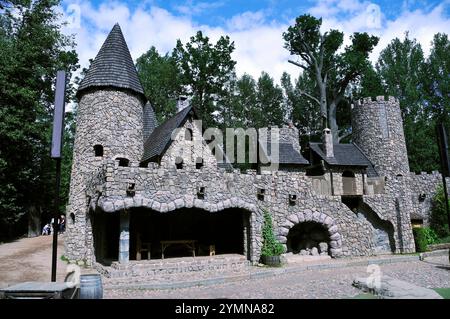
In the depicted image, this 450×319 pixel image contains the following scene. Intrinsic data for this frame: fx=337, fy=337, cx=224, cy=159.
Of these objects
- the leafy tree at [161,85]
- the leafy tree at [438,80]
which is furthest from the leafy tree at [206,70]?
the leafy tree at [438,80]

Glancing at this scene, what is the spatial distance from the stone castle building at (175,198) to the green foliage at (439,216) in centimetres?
500

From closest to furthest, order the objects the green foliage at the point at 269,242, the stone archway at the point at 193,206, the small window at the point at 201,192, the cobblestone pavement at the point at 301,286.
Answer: the cobblestone pavement at the point at 301,286 → the stone archway at the point at 193,206 → the small window at the point at 201,192 → the green foliage at the point at 269,242

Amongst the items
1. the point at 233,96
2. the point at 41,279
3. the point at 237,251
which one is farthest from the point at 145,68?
the point at 41,279

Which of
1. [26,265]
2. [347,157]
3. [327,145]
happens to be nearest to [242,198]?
[26,265]

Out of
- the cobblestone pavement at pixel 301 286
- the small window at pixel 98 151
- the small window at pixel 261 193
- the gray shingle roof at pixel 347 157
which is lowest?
the cobblestone pavement at pixel 301 286

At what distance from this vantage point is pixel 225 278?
1023cm

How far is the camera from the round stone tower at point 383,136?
2309cm

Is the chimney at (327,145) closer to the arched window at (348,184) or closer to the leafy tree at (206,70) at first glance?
the arched window at (348,184)

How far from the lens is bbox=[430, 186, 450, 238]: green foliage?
837 inches

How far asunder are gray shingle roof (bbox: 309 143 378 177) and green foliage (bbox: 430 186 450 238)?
4.10 meters

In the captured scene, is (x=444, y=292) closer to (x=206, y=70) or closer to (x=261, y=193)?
(x=261, y=193)

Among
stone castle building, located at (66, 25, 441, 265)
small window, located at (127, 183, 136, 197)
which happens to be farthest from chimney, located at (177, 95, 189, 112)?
small window, located at (127, 183, 136, 197)

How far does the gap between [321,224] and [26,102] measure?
16808 mm
